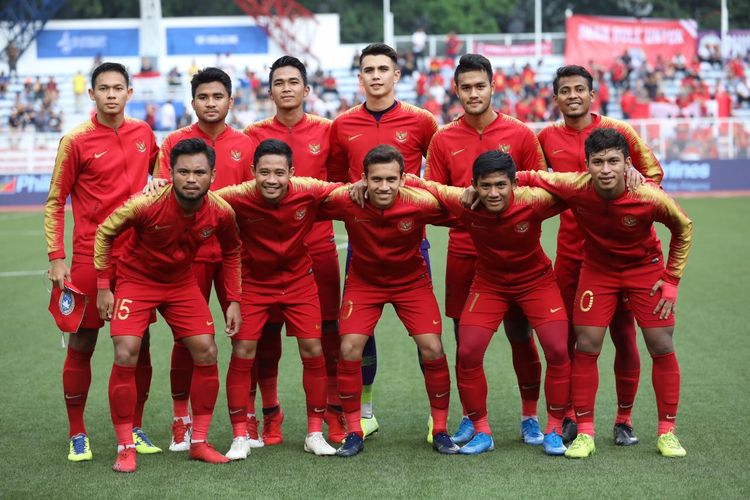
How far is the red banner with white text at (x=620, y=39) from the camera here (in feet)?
119

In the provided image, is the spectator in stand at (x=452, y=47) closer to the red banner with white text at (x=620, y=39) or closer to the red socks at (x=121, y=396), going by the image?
the red banner with white text at (x=620, y=39)

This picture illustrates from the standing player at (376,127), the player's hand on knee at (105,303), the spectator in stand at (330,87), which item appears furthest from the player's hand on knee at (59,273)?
the spectator in stand at (330,87)

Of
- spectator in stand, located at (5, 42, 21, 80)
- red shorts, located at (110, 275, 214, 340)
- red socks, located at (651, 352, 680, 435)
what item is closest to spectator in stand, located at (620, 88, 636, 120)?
spectator in stand, located at (5, 42, 21, 80)

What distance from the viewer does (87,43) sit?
128 feet

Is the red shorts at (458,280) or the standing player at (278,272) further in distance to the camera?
the red shorts at (458,280)

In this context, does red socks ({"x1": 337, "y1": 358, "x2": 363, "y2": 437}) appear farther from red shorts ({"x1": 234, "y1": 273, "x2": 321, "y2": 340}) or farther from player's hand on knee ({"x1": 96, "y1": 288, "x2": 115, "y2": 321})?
player's hand on knee ({"x1": 96, "y1": 288, "x2": 115, "y2": 321})

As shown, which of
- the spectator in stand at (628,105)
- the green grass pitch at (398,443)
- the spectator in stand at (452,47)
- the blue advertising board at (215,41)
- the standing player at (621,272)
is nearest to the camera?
the green grass pitch at (398,443)

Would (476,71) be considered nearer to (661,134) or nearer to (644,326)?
(644,326)

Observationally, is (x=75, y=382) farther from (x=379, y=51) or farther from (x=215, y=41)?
(x=215, y=41)

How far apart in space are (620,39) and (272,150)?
3214 centimetres

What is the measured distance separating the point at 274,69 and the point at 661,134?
19.7 meters

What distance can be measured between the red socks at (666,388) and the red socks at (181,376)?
2.82m

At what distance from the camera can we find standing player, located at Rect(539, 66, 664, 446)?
21.1 ft

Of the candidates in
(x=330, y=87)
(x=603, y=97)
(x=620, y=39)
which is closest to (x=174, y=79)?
(x=330, y=87)
